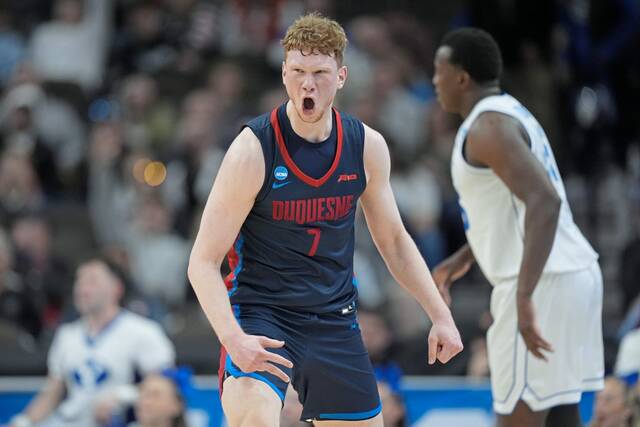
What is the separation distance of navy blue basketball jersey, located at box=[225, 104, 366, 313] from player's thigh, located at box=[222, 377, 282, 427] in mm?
→ 383

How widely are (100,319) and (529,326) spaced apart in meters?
3.96

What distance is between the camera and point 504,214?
19.0 feet

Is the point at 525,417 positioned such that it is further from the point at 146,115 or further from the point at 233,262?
the point at 146,115

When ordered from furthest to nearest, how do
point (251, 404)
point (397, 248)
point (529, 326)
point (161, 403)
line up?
1. point (161, 403)
2. point (529, 326)
3. point (397, 248)
4. point (251, 404)

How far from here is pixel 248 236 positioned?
16.2 feet

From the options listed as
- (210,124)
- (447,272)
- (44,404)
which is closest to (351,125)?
(447,272)

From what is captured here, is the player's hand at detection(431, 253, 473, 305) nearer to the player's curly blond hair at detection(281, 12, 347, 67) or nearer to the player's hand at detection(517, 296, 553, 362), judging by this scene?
the player's hand at detection(517, 296, 553, 362)

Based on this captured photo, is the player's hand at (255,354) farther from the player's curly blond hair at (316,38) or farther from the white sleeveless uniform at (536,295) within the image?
the white sleeveless uniform at (536,295)

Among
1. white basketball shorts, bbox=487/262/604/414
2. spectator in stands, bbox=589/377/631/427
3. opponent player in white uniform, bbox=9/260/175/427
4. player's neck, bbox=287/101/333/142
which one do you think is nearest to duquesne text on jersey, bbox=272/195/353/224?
player's neck, bbox=287/101/333/142

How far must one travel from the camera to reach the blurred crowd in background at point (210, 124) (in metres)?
10.4

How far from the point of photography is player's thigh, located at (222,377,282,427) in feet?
15.0

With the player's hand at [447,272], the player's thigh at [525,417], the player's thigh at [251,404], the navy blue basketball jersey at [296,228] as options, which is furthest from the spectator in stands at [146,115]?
the player's thigh at [251,404]

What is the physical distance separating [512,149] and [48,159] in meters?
7.08

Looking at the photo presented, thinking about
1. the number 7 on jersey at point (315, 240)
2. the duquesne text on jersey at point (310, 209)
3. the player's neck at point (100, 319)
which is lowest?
the player's neck at point (100, 319)
